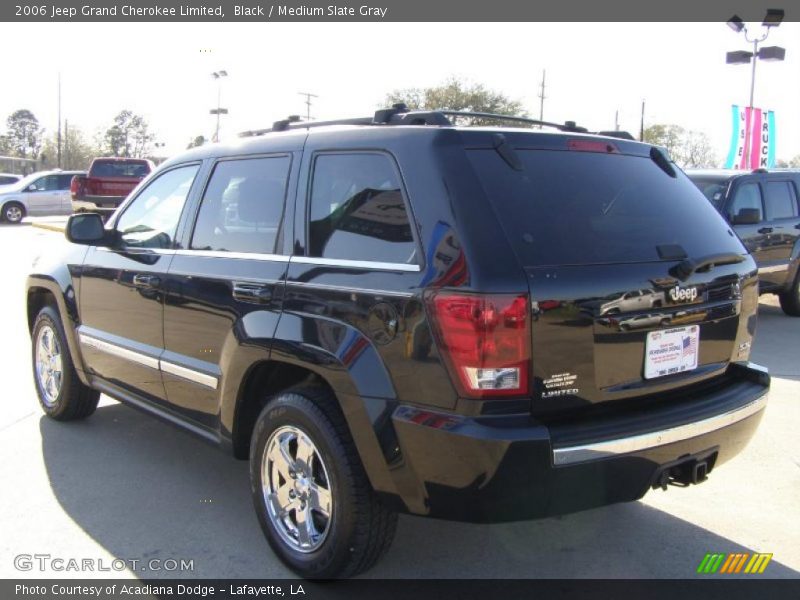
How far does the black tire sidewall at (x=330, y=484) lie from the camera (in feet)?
9.57

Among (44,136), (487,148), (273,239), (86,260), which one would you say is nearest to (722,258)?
(487,148)

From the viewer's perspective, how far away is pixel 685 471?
2.97 metres

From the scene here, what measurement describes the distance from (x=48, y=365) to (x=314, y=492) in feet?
10.3

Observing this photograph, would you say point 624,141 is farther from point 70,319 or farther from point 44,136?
point 44,136

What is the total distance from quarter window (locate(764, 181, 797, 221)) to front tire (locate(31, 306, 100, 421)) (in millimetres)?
8648

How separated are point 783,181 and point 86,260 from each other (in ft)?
30.1

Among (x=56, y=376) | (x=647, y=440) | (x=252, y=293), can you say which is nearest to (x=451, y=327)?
(x=647, y=440)

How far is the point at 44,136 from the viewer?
7569 centimetres

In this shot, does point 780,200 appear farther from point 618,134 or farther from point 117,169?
point 117,169

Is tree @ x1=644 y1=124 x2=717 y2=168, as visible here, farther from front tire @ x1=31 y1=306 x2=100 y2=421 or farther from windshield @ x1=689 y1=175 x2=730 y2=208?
front tire @ x1=31 y1=306 x2=100 y2=421

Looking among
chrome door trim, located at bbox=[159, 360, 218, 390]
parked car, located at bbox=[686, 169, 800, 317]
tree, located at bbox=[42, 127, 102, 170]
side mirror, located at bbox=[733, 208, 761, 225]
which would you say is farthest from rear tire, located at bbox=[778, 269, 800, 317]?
tree, located at bbox=[42, 127, 102, 170]

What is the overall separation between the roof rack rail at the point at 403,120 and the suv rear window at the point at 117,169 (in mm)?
20116

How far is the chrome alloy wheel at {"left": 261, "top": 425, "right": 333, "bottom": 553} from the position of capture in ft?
10.3

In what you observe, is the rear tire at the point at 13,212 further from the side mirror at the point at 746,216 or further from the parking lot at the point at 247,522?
the side mirror at the point at 746,216
